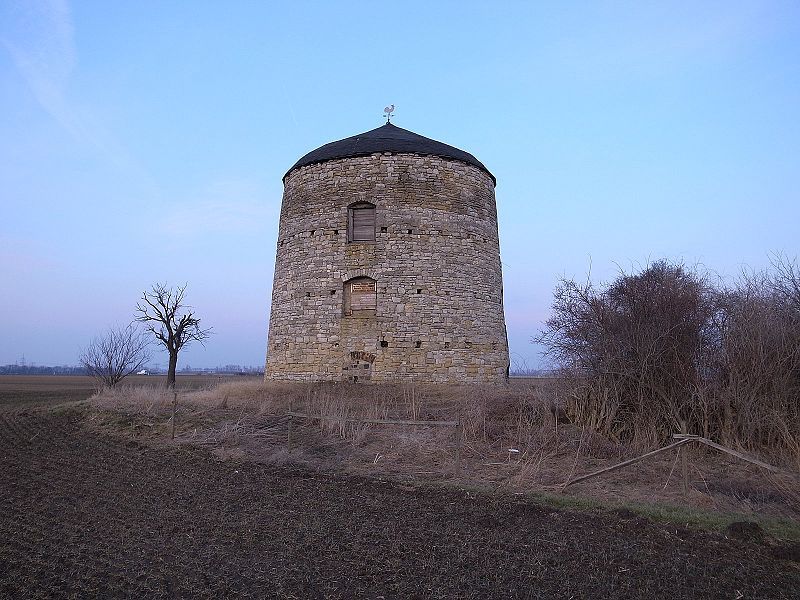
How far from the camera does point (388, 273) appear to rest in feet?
50.6

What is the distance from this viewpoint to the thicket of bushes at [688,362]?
28.7 feet

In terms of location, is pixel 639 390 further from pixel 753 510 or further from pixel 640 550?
pixel 640 550

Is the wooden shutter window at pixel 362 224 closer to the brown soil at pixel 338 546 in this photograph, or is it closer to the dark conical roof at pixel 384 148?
the dark conical roof at pixel 384 148

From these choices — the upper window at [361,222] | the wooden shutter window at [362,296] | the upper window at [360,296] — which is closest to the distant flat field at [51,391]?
the upper window at [360,296]

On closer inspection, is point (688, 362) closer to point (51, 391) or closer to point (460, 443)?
point (460, 443)

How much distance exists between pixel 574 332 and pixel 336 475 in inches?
217

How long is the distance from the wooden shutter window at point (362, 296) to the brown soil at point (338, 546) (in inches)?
304

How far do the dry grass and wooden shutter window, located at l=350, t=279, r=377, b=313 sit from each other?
2088mm

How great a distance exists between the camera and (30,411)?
653 inches

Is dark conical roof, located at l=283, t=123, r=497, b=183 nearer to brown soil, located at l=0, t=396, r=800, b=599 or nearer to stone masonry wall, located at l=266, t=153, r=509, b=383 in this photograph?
stone masonry wall, located at l=266, t=153, r=509, b=383

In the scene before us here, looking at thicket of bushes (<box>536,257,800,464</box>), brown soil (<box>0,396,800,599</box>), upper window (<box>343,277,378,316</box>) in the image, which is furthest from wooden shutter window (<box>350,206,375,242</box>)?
brown soil (<box>0,396,800,599</box>)

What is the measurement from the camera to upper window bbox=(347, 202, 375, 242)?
15.9 meters

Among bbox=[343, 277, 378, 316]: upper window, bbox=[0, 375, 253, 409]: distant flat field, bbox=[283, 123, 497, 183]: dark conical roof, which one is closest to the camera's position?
bbox=[343, 277, 378, 316]: upper window

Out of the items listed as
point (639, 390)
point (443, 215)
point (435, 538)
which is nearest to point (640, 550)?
point (435, 538)
